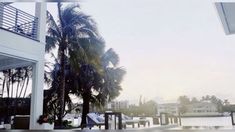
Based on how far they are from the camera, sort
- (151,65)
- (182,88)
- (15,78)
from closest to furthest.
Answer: (15,78) → (182,88) → (151,65)

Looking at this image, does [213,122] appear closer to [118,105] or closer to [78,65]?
[78,65]

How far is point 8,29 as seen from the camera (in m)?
6.17

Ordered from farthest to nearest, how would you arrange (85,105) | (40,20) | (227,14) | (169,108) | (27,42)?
(85,105) → (169,108) → (40,20) → (27,42) → (227,14)

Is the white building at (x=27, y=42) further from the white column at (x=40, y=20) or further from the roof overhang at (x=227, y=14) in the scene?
the roof overhang at (x=227, y=14)

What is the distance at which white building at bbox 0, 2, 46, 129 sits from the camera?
243 inches

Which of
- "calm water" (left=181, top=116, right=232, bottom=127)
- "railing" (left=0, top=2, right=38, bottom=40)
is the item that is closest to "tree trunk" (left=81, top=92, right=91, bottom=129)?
→ "calm water" (left=181, top=116, right=232, bottom=127)

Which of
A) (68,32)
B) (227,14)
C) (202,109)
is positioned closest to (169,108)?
(202,109)

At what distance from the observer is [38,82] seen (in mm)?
6711

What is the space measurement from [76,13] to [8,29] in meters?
3.50

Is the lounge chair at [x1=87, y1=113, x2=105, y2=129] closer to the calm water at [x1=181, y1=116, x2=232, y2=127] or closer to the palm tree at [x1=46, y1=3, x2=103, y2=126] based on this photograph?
the palm tree at [x1=46, y1=3, x2=103, y2=126]

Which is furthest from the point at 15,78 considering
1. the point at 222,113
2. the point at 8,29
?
the point at 222,113

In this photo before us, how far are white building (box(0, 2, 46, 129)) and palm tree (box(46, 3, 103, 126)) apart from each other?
1.90m

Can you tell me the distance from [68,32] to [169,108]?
4.82 meters

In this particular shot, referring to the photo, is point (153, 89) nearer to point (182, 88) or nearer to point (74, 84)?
point (182, 88)
